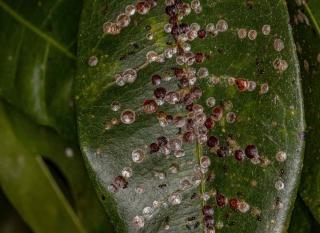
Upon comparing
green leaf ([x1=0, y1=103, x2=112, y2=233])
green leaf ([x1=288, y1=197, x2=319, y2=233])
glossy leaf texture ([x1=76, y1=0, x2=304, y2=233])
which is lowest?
green leaf ([x1=288, y1=197, x2=319, y2=233])

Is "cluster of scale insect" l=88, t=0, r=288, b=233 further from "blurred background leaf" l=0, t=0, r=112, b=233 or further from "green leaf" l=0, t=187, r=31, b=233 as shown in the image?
"green leaf" l=0, t=187, r=31, b=233

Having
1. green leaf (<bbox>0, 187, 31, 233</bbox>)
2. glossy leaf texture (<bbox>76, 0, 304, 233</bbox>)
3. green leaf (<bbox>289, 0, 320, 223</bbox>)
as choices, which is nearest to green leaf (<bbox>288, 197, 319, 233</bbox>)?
green leaf (<bbox>289, 0, 320, 223</bbox>)

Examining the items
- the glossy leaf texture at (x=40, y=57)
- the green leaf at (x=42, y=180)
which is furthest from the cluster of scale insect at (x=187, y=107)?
the green leaf at (x=42, y=180)

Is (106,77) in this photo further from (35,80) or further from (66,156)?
(66,156)

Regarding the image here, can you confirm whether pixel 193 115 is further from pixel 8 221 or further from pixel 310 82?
pixel 8 221

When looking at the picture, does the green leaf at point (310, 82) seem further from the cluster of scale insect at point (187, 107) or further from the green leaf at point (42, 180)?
the green leaf at point (42, 180)
